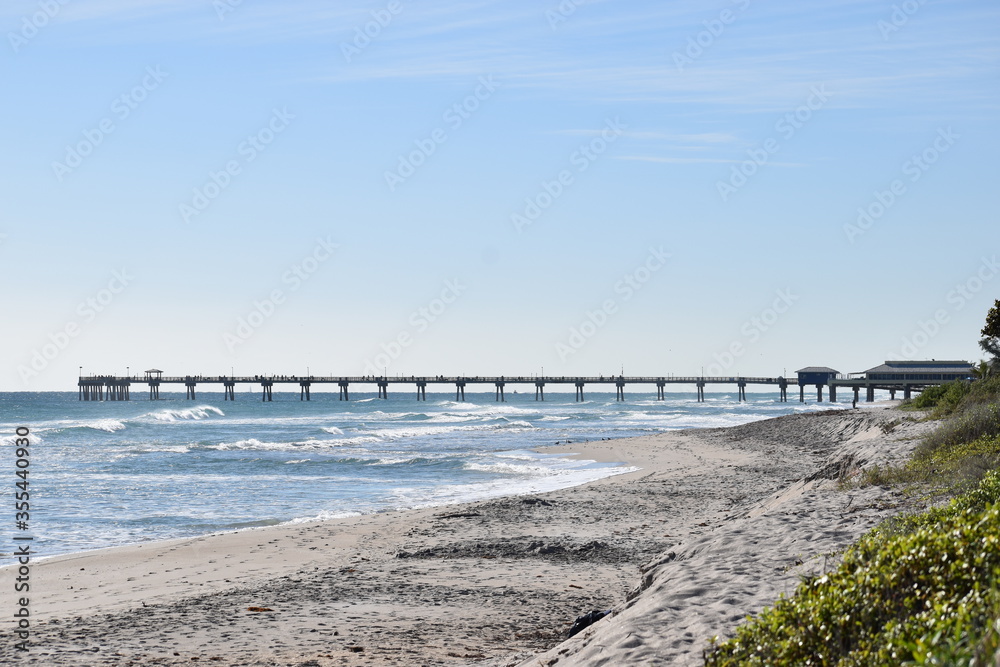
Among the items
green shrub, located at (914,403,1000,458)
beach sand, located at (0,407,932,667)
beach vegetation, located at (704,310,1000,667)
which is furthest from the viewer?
green shrub, located at (914,403,1000,458)

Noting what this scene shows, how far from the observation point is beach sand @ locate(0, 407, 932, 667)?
26.1ft

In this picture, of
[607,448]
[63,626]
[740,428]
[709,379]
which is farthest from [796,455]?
[709,379]

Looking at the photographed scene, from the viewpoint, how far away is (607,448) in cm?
3912

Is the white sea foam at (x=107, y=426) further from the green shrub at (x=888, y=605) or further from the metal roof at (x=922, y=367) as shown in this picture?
the metal roof at (x=922, y=367)

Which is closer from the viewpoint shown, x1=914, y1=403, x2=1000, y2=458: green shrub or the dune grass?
the dune grass

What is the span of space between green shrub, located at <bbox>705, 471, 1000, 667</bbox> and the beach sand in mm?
1233

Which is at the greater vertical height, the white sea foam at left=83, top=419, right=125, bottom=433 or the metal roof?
the metal roof

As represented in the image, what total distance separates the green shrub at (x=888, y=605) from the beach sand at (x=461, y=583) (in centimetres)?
123

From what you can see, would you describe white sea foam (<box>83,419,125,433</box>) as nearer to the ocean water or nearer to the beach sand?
the ocean water

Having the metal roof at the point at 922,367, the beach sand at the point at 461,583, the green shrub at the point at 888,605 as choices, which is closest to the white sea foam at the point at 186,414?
the metal roof at the point at 922,367

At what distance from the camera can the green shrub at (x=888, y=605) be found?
4.30m

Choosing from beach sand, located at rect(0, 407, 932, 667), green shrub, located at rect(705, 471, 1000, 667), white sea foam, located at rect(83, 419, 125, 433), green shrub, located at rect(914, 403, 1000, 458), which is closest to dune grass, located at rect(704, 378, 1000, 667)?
green shrub, located at rect(705, 471, 1000, 667)

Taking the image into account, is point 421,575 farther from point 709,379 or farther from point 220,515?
point 709,379

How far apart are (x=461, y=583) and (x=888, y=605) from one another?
24.7ft
